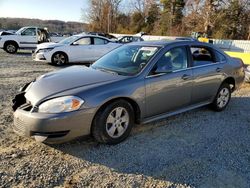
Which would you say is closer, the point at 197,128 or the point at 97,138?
the point at 97,138

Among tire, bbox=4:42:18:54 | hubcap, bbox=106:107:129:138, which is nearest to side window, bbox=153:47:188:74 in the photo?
hubcap, bbox=106:107:129:138

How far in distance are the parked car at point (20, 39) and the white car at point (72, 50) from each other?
5.12m

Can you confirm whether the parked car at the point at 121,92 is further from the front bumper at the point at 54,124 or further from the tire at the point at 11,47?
the tire at the point at 11,47

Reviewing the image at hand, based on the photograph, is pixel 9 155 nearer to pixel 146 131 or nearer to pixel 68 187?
pixel 68 187

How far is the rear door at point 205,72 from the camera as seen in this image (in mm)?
5234

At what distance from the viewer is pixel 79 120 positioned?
12.2 ft

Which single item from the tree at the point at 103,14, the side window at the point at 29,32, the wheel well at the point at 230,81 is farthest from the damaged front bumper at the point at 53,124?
the tree at the point at 103,14

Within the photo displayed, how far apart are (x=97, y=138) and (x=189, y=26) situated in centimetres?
3937

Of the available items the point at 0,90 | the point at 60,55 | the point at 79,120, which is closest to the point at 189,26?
the point at 60,55

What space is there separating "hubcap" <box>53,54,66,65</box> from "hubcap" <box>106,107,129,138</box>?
29.4 ft

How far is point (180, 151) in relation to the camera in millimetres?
4109

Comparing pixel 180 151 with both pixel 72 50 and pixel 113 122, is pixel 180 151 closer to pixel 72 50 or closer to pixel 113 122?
pixel 113 122

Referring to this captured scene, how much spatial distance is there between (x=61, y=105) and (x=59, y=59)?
924cm

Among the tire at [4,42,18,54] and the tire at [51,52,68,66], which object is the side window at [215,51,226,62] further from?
the tire at [4,42,18,54]
